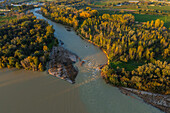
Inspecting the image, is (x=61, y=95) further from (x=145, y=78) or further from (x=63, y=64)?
(x=145, y=78)

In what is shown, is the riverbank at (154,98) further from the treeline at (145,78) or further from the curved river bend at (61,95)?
the curved river bend at (61,95)

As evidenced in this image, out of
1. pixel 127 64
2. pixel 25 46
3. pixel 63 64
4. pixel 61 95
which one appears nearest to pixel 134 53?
pixel 127 64

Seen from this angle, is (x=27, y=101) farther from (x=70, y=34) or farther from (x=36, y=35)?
(x=70, y=34)

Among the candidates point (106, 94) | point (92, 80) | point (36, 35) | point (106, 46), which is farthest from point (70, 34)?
point (106, 94)

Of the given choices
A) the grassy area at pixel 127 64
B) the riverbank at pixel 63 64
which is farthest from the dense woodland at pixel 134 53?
the riverbank at pixel 63 64

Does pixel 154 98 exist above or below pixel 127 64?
below

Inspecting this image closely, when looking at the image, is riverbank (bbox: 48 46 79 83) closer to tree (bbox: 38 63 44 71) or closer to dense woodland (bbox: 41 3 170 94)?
tree (bbox: 38 63 44 71)
